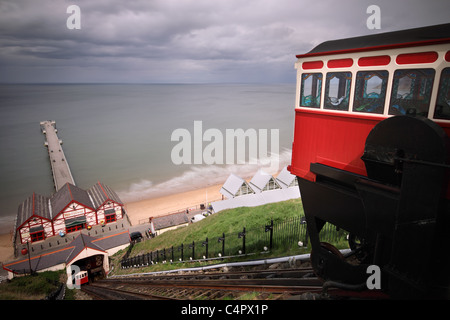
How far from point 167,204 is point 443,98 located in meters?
29.5

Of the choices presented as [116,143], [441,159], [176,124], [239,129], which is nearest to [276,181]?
[441,159]

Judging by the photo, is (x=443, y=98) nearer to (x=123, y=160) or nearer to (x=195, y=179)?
(x=195, y=179)

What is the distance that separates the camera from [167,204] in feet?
101

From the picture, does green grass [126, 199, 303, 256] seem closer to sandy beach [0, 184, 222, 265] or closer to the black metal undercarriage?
the black metal undercarriage

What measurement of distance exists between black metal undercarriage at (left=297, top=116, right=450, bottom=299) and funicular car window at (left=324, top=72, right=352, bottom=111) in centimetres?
99

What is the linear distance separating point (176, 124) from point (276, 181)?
58.6 m

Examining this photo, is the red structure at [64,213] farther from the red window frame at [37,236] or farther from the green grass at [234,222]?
the green grass at [234,222]

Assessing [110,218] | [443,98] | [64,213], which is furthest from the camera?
[110,218]

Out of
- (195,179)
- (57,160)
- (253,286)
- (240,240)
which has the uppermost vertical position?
(253,286)

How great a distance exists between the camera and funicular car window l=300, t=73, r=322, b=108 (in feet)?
17.5

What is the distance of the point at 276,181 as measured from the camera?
27266 mm

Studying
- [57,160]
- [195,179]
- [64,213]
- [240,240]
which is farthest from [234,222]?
[57,160]

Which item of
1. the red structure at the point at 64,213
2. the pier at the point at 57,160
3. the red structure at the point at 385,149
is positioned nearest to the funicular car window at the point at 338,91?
the red structure at the point at 385,149
